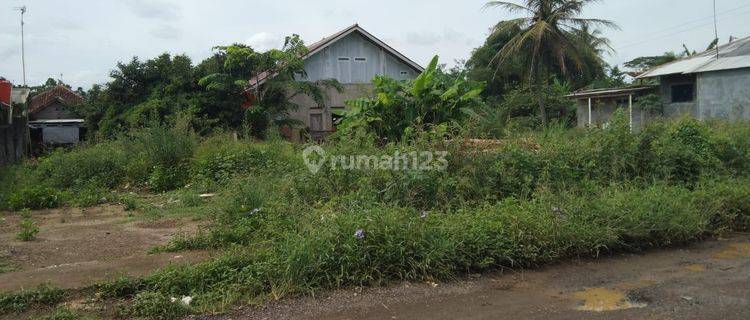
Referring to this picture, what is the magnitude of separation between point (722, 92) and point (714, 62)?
4.36 feet

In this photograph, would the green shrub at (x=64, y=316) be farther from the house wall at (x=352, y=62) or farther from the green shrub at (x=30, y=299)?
the house wall at (x=352, y=62)

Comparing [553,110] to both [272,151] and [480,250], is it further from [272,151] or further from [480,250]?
[480,250]

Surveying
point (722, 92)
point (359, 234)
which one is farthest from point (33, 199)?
point (722, 92)

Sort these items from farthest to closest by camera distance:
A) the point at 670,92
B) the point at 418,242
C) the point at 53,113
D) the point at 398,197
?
the point at 53,113, the point at 670,92, the point at 398,197, the point at 418,242

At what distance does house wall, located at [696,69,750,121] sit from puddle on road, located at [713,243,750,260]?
49.2 ft

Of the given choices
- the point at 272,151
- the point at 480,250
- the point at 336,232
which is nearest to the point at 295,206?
the point at 336,232

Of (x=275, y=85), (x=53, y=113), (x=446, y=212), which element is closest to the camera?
(x=446, y=212)

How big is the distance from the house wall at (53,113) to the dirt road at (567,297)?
2582 centimetres

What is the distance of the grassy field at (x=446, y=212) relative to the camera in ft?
14.2

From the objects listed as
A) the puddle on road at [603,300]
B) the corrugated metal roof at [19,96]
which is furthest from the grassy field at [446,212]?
the corrugated metal roof at [19,96]

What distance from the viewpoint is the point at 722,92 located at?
778 inches

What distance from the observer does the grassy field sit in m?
4.32

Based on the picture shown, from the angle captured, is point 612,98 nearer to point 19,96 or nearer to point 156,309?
point 19,96

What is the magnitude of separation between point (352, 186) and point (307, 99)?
15.9m
